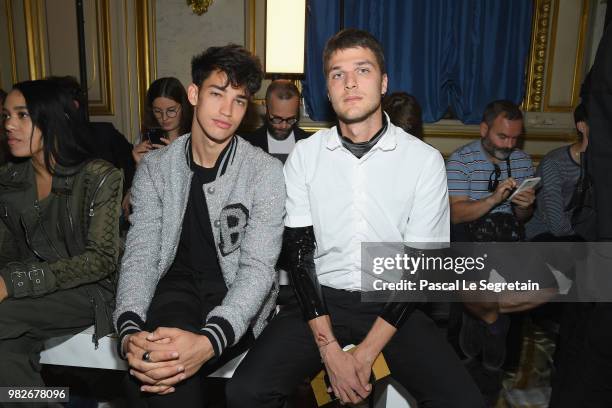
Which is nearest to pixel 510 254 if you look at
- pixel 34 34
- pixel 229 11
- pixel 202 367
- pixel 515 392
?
pixel 515 392

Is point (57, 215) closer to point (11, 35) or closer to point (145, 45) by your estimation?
point (145, 45)

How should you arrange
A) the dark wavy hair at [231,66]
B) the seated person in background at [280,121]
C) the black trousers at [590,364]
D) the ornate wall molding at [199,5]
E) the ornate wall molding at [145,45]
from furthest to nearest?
the ornate wall molding at [145,45]
the ornate wall molding at [199,5]
the seated person in background at [280,121]
the dark wavy hair at [231,66]
the black trousers at [590,364]

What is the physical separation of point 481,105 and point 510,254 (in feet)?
8.18

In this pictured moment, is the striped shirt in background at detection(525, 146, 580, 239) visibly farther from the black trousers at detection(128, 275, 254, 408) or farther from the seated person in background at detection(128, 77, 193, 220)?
the seated person in background at detection(128, 77, 193, 220)

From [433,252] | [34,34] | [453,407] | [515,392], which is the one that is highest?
[34,34]

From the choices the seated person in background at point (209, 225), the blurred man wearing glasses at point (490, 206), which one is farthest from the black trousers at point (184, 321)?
the blurred man wearing glasses at point (490, 206)

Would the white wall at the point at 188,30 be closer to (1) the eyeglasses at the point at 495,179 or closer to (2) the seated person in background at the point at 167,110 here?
(2) the seated person in background at the point at 167,110

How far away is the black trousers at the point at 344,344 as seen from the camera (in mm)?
1585

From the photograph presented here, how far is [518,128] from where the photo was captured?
3031 mm

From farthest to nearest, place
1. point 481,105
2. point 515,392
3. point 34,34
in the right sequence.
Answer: point 34,34 → point 481,105 → point 515,392

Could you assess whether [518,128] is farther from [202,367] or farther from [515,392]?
[202,367]

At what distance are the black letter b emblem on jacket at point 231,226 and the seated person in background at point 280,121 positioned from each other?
1714 mm

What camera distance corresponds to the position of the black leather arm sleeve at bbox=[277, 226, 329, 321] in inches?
69.4

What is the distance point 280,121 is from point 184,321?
2.28 meters
